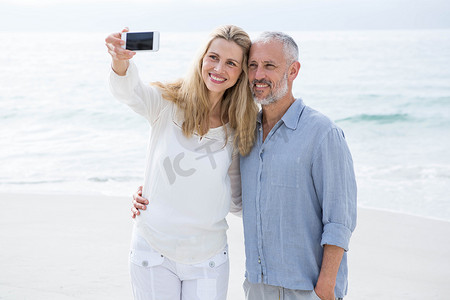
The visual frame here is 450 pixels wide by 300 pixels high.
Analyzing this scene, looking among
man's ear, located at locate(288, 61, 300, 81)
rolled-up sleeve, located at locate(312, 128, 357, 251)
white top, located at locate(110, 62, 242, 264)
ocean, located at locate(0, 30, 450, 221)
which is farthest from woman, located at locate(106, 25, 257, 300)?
ocean, located at locate(0, 30, 450, 221)

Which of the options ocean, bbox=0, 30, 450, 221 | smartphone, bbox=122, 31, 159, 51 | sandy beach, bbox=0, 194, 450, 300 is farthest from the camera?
ocean, bbox=0, 30, 450, 221

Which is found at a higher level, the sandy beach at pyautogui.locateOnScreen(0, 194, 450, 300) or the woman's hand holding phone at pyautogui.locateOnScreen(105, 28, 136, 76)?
the woman's hand holding phone at pyautogui.locateOnScreen(105, 28, 136, 76)

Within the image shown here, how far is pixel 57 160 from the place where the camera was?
10.4 meters

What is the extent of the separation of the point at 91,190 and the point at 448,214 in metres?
5.23

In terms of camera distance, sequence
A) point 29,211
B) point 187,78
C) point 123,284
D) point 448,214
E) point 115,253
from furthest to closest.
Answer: point 448,214, point 29,211, point 115,253, point 123,284, point 187,78

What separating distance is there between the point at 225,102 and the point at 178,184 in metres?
0.57

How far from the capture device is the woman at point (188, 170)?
238cm

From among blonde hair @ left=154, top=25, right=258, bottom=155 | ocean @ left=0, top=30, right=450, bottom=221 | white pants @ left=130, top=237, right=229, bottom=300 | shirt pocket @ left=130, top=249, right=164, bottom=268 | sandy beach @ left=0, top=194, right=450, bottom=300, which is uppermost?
blonde hair @ left=154, top=25, right=258, bottom=155

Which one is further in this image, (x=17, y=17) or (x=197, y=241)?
(x=17, y=17)

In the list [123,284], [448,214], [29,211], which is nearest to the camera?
[123,284]

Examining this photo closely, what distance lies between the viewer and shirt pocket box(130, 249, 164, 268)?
7.77 feet

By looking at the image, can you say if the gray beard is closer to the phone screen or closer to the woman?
the woman

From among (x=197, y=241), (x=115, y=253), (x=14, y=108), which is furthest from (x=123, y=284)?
(x=14, y=108)

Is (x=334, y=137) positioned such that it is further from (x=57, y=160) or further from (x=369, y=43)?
(x=369, y=43)
